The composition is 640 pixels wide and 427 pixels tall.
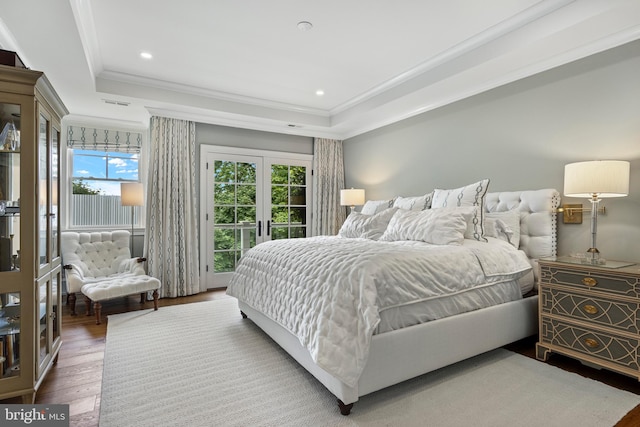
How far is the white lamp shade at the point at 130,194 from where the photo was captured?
4211 millimetres

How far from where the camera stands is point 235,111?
4438mm

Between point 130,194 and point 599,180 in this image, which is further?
point 130,194

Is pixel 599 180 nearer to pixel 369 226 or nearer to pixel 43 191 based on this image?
pixel 369 226

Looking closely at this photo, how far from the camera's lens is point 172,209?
14.5ft

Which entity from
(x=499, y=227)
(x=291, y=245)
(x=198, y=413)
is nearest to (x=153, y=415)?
(x=198, y=413)

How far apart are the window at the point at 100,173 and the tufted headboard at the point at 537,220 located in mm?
4825

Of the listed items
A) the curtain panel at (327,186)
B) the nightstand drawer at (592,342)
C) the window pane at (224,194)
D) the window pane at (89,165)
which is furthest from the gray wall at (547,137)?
the window pane at (89,165)

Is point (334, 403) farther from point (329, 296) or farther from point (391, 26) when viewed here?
point (391, 26)

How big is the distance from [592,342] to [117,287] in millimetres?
4127

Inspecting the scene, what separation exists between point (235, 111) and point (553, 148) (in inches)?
143

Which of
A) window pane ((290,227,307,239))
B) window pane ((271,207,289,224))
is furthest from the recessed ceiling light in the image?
window pane ((290,227,307,239))

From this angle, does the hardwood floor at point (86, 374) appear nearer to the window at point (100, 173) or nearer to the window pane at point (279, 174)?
the window at point (100, 173)

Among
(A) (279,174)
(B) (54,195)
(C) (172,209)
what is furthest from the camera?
(A) (279,174)

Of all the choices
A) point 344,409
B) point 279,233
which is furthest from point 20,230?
point 279,233
